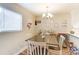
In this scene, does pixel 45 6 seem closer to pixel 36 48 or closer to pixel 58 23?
pixel 58 23

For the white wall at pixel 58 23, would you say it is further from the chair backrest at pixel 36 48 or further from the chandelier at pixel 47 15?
the chair backrest at pixel 36 48

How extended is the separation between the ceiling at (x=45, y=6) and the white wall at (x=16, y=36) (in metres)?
0.06

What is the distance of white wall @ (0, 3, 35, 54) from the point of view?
129 cm

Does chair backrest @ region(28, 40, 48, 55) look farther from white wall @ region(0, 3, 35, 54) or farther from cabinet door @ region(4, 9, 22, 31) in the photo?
cabinet door @ region(4, 9, 22, 31)

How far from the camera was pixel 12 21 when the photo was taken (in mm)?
1296

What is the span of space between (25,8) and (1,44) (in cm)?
52

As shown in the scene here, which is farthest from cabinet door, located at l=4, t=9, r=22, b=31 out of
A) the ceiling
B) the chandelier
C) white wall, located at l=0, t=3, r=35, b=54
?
the chandelier

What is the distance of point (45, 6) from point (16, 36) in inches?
19.9

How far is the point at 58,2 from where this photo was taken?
1297 millimetres

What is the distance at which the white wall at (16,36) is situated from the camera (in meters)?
1.29

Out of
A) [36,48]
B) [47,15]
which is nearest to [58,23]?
[47,15]

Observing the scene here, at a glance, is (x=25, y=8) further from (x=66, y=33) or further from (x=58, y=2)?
(x=66, y=33)
